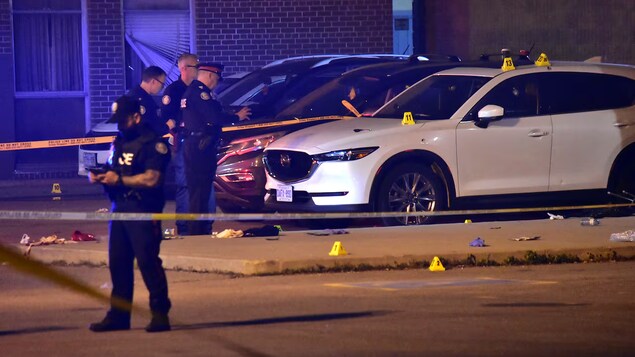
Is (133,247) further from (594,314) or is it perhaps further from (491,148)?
(491,148)

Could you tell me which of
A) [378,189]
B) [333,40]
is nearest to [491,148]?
[378,189]

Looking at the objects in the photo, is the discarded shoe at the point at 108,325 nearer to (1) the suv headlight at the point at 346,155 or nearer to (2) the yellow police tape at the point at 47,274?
(2) the yellow police tape at the point at 47,274

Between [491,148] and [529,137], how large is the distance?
46 centimetres

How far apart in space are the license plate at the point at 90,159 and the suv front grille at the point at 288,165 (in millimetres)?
4646

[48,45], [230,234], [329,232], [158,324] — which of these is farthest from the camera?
[48,45]

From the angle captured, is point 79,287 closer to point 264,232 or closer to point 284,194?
point 264,232

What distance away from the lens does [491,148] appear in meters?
13.5

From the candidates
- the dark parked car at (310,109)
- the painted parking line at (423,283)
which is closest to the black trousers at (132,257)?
the painted parking line at (423,283)

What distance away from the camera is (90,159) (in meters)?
17.8

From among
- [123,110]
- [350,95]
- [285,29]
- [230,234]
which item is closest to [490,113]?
[350,95]

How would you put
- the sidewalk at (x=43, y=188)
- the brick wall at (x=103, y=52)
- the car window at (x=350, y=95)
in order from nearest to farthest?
the car window at (x=350, y=95), the sidewalk at (x=43, y=188), the brick wall at (x=103, y=52)

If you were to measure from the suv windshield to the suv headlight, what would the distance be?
0.89 meters

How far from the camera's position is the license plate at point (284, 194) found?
13367 millimetres

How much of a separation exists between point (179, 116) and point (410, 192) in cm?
261
